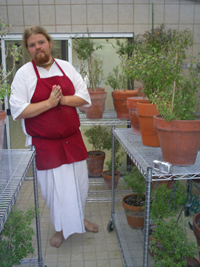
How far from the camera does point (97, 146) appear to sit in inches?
139

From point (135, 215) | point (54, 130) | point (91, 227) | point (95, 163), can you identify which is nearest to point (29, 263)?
point (91, 227)

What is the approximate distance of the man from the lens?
192 centimetres

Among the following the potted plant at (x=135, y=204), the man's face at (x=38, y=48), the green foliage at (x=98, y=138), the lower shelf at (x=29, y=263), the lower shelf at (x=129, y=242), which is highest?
the man's face at (x=38, y=48)

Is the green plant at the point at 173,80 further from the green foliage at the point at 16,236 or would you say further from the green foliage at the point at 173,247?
the green foliage at the point at 16,236

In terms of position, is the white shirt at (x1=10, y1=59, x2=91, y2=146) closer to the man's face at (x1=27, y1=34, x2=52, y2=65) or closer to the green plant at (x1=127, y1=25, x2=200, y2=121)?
the man's face at (x1=27, y1=34, x2=52, y2=65)

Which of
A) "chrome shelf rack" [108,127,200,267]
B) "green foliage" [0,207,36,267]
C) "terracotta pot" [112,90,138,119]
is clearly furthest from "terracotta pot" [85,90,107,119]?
"green foliage" [0,207,36,267]

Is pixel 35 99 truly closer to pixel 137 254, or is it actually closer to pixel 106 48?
pixel 137 254

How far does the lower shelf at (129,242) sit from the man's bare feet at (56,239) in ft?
1.52

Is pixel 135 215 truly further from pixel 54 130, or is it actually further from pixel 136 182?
pixel 54 130

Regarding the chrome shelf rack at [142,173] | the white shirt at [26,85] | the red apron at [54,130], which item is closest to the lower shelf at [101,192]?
the chrome shelf rack at [142,173]

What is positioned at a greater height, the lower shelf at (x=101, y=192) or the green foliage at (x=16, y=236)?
the green foliage at (x=16, y=236)

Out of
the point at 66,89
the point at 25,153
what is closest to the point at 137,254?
the point at 25,153

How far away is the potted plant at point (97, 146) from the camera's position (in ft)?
11.2

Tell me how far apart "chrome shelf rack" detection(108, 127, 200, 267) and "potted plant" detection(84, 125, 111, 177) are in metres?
0.99
